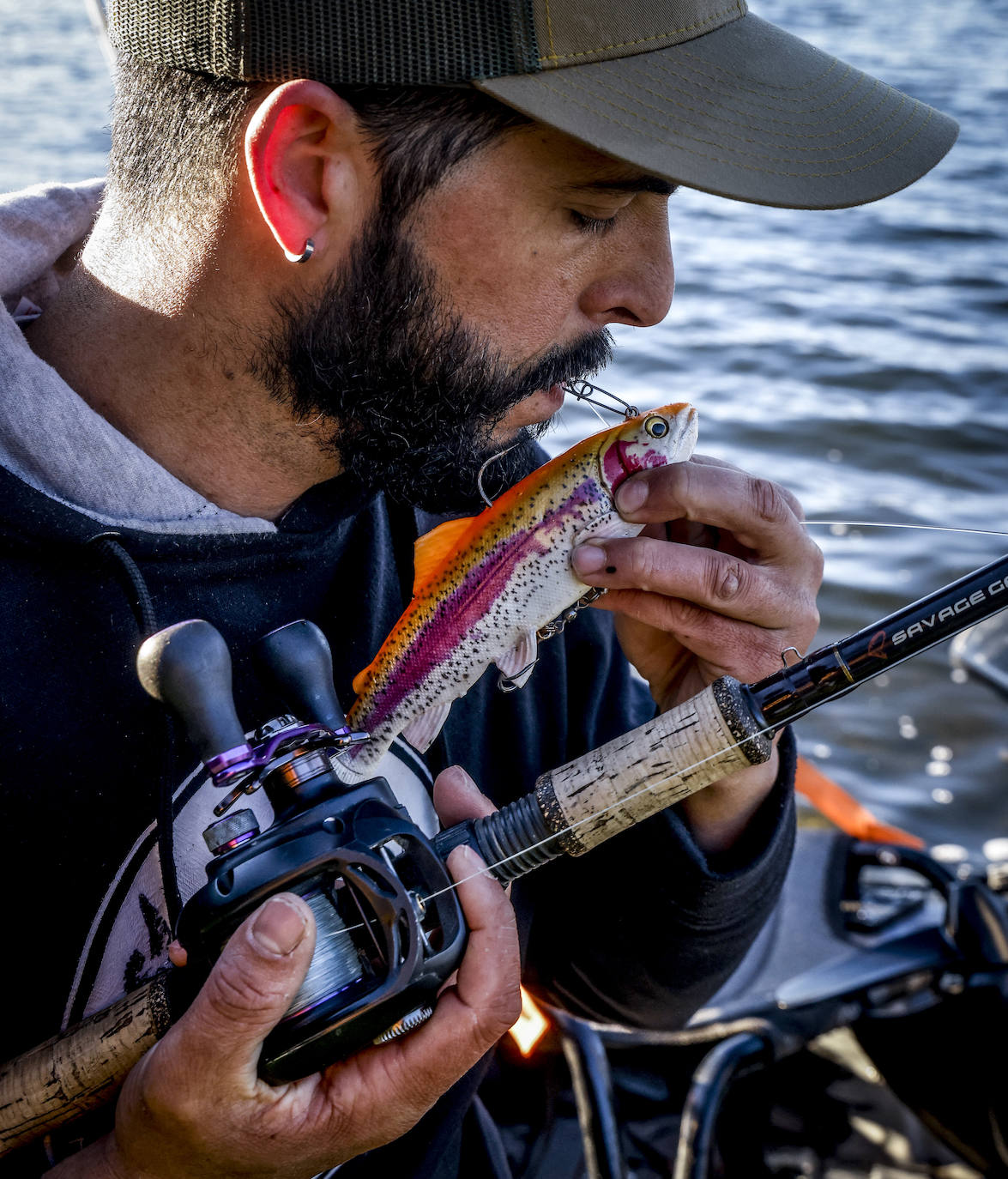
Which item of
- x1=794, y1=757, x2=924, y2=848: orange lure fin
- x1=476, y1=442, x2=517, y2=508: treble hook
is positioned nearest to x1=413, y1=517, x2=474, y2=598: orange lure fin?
x1=476, y1=442, x2=517, y2=508: treble hook

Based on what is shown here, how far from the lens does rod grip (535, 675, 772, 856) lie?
1.76 metres

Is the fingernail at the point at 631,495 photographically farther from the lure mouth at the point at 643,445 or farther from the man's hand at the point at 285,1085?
the man's hand at the point at 285,1085

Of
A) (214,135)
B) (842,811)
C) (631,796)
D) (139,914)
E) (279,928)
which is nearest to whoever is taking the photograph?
(279,928)

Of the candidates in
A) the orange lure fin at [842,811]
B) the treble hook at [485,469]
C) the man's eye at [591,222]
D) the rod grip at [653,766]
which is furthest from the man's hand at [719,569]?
the orange lure fin at [842,811]

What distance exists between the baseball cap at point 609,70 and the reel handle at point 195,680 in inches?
37.0

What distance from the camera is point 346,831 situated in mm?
1484

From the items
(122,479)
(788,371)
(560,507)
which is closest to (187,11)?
(122,479)

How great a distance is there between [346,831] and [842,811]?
10.6 ft

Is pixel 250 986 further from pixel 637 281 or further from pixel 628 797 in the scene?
pixel 637 281

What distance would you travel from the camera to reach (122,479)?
202cm

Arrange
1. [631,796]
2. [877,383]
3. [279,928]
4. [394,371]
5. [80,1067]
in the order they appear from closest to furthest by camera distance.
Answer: [279,928], [80,1067], [631,796], [394,371], [877,383]

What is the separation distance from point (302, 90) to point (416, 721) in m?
1.11

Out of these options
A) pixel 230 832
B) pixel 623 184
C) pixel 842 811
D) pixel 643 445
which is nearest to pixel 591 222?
pixel 623 184

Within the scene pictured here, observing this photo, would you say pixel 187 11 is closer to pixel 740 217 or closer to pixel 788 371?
pixel 788 371
